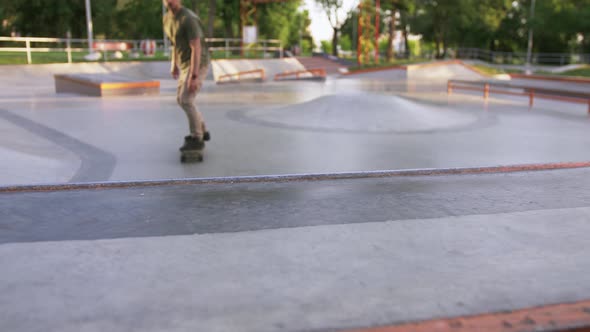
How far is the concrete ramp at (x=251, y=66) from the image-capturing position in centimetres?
2545

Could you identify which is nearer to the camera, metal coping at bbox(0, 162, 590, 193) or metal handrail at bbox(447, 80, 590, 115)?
metal coping at bbox(0, 162, 590, 193)

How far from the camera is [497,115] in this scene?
42.4 ft

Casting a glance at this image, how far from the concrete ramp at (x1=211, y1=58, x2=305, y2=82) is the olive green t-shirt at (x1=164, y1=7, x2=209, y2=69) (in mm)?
17233

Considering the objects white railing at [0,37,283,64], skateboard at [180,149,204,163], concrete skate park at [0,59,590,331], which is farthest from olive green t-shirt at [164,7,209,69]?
white railing at [0,37,283,64]

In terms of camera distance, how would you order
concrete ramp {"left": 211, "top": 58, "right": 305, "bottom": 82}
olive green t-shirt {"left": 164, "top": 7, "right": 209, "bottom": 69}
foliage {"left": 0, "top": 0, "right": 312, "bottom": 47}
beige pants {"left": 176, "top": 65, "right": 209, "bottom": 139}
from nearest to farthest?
olive green t-shirt {"left": 164, "top": 7, "right": 209, "bottom": 69}
beige pants {"left": 176, "top": 65, "right": 209, "bottom": 139}
concrete ramp {"left": 211, "top": 58, "right": 305, "bottom": 82}
foliage {"left": 0, "top": 0, "right": 312, "bottom": 47}

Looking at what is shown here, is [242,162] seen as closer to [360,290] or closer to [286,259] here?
[286,259]

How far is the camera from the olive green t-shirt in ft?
20.9

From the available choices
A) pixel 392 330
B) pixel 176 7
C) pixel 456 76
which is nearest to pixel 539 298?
pixel 392 330

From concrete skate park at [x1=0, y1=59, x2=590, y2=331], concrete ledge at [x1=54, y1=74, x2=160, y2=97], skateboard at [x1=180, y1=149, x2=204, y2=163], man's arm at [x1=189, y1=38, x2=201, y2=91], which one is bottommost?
skateboard at [x1=180, y1=149, x2=204, y2=163]

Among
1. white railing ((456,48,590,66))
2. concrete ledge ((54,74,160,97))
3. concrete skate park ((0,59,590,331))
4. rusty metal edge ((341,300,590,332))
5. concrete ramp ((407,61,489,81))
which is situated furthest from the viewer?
white railing ((456,48,590,66))

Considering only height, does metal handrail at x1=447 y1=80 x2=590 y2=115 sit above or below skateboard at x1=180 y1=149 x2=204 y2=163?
above

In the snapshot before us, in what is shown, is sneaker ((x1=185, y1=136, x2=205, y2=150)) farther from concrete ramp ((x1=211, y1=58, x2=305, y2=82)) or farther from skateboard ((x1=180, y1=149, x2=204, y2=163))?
concrete ramp ((x1=211, y1=58, x2=305, y2=82))

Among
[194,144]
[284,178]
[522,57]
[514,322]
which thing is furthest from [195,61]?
[522,57]

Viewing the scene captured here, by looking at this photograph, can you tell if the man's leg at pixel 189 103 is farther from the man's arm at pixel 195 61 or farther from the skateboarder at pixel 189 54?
the man's arm at pixel 195 61
